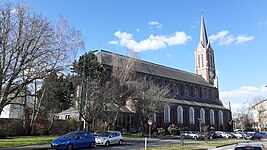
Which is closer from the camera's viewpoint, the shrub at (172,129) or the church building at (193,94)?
the shrub at (172,129)

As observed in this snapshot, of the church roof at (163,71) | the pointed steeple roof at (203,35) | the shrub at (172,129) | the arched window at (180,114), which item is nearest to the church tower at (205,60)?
the pointed steeple roof at (203,35)

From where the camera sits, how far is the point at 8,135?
33125 millimetres

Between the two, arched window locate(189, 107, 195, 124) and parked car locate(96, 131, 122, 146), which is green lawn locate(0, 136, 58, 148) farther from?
arched window locate(189, 107, 195, 124)

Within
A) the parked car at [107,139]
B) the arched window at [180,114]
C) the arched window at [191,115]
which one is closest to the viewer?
the parked car at [107,139]

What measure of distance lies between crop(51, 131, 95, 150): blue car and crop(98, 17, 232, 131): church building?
2709 centimetres

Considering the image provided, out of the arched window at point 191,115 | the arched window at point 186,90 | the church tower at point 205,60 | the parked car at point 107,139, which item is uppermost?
the church tower at point 205,60

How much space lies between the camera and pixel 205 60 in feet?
286

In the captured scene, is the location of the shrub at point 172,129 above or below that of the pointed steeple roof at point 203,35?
below

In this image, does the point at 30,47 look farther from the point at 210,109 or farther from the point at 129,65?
the point at 210,109

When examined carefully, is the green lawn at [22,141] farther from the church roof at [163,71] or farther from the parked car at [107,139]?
the church roof at [163,71]

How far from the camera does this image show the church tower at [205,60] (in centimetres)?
8744

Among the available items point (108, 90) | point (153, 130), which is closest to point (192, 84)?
point (153, 130)

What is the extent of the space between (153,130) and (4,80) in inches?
1502

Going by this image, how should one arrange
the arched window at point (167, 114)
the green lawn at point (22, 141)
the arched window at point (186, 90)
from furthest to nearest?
the arched window at point (186, 90) → the arched window at point (167, 114) → the green lawn at point (22, 141)
